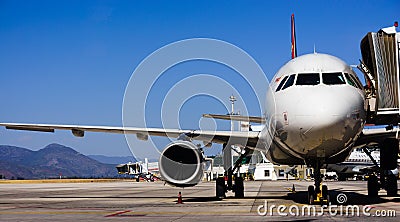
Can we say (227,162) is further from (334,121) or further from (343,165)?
(343,165)

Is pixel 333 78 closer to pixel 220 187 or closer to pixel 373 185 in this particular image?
pixel 220 187

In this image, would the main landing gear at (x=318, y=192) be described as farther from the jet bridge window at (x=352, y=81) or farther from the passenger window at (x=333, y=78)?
the passenger window at (x=333, y=78)

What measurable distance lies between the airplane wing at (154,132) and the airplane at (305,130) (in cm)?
4

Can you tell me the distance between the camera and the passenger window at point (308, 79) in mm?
15328

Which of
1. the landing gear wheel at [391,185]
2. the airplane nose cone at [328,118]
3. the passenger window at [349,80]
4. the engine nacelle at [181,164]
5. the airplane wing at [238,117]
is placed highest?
the passenger window at [349,80]

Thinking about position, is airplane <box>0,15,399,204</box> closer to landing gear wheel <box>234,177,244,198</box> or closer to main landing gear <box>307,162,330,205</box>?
main landing gear <box>307,162,330,205</box>

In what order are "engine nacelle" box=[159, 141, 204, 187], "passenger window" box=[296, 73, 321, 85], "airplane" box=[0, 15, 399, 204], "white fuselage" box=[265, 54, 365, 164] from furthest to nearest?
"engine nacelle" box=[159, 141, 204, 187] < "passenger window" box=[296, 73, 321, 85] < "airplane" box=[0, 15, 399, 204] < "white fuselage" box=[265, 54, 365, 164]

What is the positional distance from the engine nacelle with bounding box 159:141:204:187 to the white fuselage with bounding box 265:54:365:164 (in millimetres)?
3654

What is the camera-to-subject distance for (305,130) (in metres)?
14.7

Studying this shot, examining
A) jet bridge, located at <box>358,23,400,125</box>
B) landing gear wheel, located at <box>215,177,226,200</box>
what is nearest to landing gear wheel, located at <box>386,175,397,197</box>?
jet bridge, located at <box>358,23,400,125</box>

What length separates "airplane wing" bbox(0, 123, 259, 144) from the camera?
20.4 meters

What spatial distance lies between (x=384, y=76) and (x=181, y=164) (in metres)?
7.62

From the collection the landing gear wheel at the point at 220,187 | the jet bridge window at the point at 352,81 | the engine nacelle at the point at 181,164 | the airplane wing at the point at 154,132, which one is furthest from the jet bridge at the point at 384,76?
→ the landing gear wheel at the point at 220,187

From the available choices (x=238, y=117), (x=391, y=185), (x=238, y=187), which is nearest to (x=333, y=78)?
(x=238, y=117)
